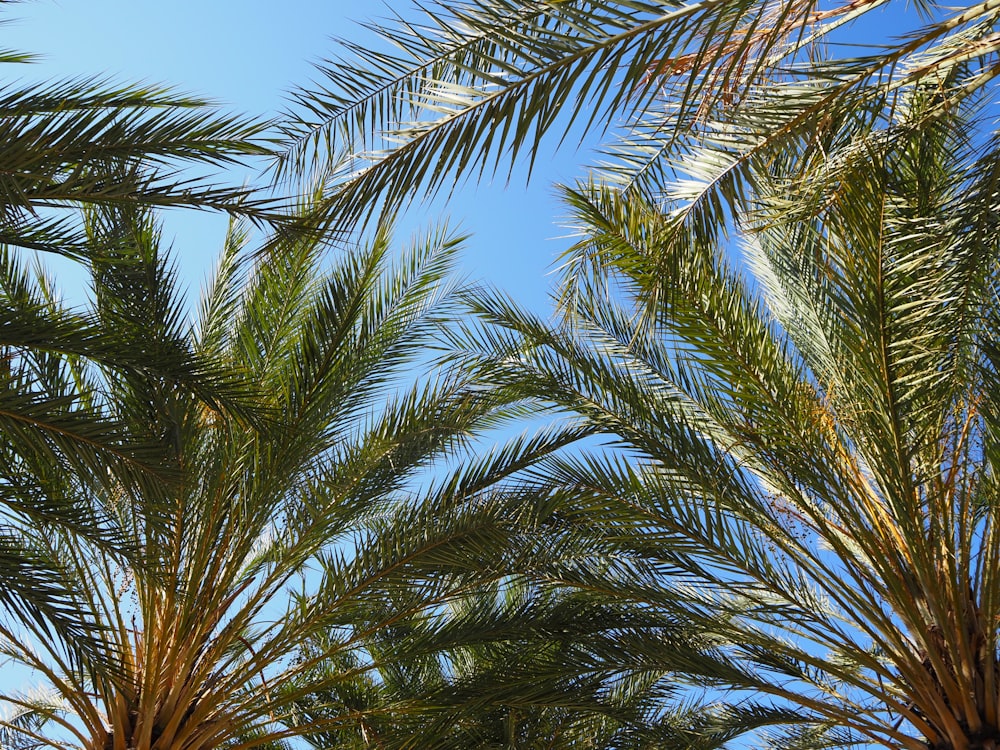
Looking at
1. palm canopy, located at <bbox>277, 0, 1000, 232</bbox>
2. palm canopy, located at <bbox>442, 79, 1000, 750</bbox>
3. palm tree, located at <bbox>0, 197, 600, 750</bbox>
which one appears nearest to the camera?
palm canopy, located at <bbox>277, 0, 1000, 232</bbox>

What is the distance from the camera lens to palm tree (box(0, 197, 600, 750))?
21.2 feet

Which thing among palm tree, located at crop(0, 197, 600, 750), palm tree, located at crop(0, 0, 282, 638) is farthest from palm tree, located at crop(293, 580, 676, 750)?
palm tree, located at crop(0, 0, 282, 638)

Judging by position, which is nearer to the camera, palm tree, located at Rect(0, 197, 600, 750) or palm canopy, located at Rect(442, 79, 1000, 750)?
palm canopy, located at Rect(442, 79, 1000, 750)

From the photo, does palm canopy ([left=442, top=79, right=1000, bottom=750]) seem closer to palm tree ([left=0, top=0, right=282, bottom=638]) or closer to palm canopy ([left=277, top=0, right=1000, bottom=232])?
palm canopy ([left=277, top=0, right=1000, bottom=232])

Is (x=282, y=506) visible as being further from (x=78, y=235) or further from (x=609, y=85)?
(x=609, y=85)

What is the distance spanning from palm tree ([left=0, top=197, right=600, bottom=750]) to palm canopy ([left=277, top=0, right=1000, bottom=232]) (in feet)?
8.39

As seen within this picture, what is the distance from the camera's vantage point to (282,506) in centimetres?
708

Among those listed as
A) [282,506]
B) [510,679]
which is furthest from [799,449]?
[282,506]

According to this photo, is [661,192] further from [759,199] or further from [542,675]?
[542,675]

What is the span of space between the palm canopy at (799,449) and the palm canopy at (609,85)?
A: 0.60 m

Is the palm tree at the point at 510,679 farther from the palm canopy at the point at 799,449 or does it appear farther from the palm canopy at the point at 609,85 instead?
the palm canopy at the point at 609,85

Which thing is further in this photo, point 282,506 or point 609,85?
point 282,506

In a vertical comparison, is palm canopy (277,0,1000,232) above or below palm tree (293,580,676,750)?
above

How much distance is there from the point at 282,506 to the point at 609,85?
4582 millimetres
